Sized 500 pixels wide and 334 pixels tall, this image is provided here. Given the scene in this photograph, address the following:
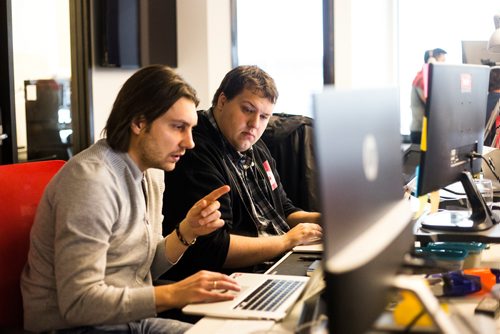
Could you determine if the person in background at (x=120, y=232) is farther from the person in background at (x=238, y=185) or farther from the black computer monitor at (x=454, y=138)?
the black computer monitor at (x=454, y=138)

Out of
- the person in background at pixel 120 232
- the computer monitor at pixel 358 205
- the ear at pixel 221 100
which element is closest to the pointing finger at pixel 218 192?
the person in background at pixel 120 232

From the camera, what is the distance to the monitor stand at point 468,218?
6.28 feet

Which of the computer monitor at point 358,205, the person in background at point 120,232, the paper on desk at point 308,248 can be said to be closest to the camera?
the computer monitor at point 358,205

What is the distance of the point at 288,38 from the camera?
18.8 feet

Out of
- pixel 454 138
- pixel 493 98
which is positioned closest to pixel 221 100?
pixel 454 138

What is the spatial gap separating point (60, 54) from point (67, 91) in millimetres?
243

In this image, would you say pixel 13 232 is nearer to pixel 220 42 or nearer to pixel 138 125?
pixel 138 125

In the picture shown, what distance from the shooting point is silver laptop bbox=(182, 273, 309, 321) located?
4.78 feet

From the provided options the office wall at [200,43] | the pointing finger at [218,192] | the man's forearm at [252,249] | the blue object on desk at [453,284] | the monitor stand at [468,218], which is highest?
the office wall at [200,43]

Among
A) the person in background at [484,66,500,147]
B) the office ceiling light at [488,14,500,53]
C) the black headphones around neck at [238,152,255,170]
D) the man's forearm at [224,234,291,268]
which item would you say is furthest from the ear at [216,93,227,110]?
the office ceiling light at [488,14,500,53]

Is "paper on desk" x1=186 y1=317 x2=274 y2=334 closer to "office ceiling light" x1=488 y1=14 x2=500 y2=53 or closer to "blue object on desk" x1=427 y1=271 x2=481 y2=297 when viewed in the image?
"blue object on desk" x1=427 y1=271 x2=481 y2=297

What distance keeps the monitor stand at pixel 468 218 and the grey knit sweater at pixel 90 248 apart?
85 cm

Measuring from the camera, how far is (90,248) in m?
1.47

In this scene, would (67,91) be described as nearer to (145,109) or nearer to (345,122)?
(145,109)
